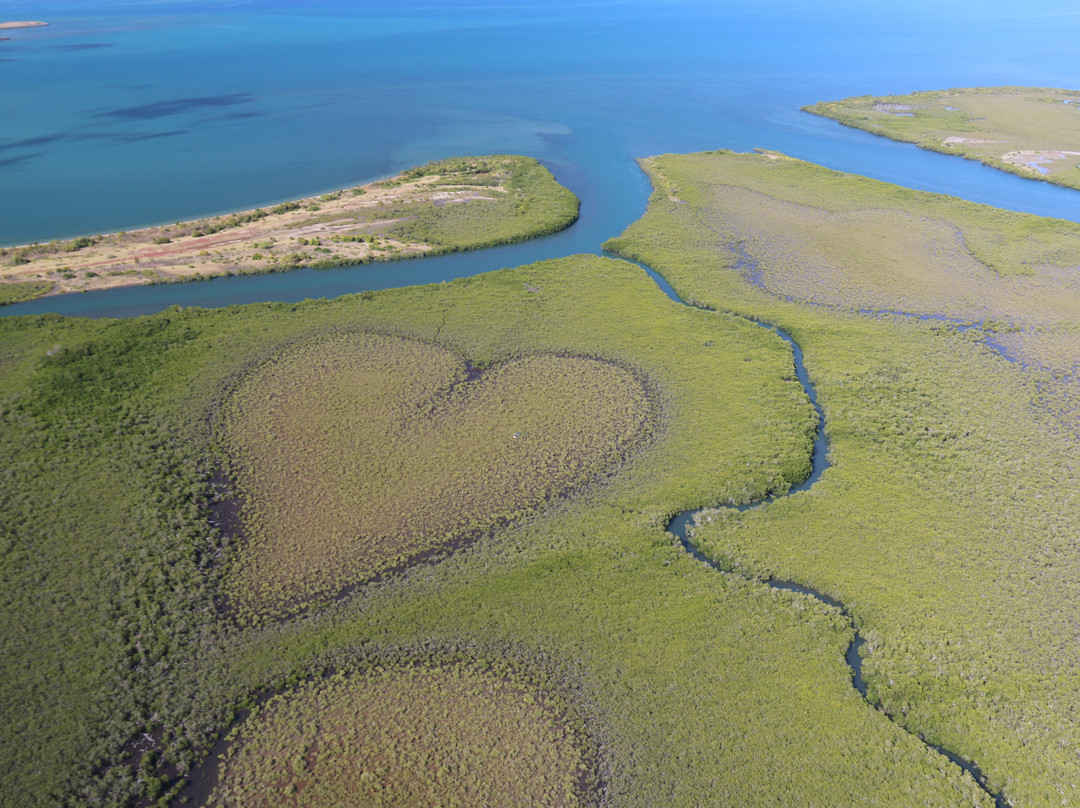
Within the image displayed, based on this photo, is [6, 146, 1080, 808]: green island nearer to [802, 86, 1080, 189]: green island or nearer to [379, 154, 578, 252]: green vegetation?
[379, 154, 578, 252]: green vegetation

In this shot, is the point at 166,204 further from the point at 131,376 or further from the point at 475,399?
the point at 475,399

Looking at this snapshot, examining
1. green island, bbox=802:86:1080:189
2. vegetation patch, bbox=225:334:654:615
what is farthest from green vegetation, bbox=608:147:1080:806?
green island, bbox=802:86:1080:189

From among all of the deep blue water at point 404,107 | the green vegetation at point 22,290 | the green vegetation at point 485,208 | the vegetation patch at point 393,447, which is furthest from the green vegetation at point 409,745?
the green vegetation at point 485,208

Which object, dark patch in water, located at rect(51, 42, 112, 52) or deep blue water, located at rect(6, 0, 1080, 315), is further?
dark patch in water, located at rect(51, 42, 112, 52)

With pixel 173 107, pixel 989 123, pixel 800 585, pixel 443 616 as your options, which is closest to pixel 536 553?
pixel 443 616

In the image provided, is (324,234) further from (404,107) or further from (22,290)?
(404,107)
